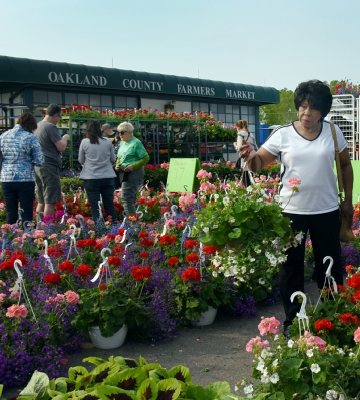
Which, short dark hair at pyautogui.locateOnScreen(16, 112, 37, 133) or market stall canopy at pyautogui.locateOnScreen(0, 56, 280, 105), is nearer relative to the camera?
short dark hair at pyautogui.locateOnScreen(16, 112, 37, 133)

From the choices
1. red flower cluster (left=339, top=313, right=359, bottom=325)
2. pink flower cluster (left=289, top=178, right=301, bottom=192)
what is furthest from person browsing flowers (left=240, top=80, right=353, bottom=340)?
red flower cluster (left=339, top=313, right=359, bottom=325)

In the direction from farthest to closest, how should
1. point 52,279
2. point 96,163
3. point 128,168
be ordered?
1. point 128,168
2. point 96,163
3. point 52,279

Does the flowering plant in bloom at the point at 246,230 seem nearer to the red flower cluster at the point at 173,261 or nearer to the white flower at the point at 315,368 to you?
the white flower at the point at 315,368

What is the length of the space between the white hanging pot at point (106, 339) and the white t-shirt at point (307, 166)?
1.45 meters

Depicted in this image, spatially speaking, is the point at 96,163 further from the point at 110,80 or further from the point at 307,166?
the point at 110,80

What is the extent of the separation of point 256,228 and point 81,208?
5321 mm

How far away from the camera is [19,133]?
5.87 meters

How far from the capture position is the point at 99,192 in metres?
6.62

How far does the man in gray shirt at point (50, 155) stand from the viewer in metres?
6.41

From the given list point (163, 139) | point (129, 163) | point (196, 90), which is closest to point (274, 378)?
point (129, 163)

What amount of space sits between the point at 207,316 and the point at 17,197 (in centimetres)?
295

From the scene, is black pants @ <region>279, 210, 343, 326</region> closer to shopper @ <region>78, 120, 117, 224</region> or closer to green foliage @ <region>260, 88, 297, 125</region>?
shopper @ <region>78, 120, 117, 224</region>

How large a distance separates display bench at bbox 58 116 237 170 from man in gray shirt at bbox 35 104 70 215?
5.26m

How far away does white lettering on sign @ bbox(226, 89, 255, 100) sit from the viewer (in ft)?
78.4
